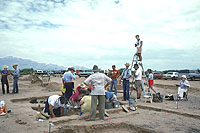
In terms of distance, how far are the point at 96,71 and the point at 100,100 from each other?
967mm

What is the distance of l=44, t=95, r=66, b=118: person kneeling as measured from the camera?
585cm

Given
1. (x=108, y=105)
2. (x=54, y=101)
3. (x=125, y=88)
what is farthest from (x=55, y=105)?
(x=125, y=88)

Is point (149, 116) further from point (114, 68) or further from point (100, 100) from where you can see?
point (114, 68)

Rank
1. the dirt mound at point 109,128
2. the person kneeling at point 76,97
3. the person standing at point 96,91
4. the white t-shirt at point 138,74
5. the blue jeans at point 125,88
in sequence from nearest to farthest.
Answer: the dirt mound at point 109,128 → the person standing at point 96,91 → the person kneeling at point 76,97 → the blue jeans at point 125,88 → the white t-shirt at point 138,74

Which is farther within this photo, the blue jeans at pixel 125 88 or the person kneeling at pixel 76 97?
the blue jeans at pixel 125 88

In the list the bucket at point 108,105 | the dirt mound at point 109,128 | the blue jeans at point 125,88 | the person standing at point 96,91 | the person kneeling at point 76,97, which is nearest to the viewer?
the dirt mound at point 109,128

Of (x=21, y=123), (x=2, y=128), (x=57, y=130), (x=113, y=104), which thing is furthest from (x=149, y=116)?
(x=2, y=128)

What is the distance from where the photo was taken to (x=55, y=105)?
245 inches

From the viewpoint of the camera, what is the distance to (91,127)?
5.18m

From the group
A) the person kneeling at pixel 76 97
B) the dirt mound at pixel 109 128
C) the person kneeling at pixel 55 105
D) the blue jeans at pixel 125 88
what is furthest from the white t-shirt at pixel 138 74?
the person kneeling at pixel 55 105

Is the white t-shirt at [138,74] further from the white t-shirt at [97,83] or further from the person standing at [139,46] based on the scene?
the white t-shirt at [97,83]

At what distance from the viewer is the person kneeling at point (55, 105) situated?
19.2 ft

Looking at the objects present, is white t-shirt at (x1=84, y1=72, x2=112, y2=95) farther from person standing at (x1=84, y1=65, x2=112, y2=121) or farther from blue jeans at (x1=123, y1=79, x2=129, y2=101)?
blue jeans at (x1=123, y1=79, x2=129, y2=101)

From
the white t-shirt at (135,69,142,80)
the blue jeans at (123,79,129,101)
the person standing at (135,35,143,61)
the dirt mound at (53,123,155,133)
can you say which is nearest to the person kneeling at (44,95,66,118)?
the dirt mound at (53,123,155,133)
